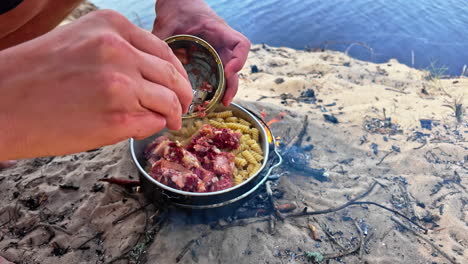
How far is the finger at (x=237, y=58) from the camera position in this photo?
90.4 inches

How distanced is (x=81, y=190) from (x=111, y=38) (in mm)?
2322

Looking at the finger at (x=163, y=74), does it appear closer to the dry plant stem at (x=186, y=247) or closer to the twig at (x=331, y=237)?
the dry plant stem at (x=186, y=247)

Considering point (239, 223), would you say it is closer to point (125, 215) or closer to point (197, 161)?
point (197, 161)

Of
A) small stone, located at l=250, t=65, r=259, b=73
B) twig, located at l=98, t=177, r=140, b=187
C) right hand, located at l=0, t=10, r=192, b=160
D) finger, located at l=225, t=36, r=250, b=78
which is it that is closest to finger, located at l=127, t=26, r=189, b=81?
right hand, located at l=0, t=10, r=192, b=160

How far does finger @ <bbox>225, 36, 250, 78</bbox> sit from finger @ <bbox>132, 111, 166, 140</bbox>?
3.69ft

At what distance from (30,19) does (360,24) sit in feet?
26.9

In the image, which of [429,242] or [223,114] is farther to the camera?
[223,114]

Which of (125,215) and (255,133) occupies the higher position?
(255,133)

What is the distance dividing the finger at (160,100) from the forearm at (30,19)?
1959 millimetres

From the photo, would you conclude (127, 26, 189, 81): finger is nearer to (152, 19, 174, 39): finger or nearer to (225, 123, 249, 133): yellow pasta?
(152, 19, 174, 39): finger

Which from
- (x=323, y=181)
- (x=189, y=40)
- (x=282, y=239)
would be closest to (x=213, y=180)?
(x=282, y=239)

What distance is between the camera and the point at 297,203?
2893mm

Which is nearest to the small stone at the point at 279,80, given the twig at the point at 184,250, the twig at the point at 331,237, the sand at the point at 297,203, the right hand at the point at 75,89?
the sand at the point at 297,203

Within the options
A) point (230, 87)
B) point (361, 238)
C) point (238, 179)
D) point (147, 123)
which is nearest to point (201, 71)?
point (230, 87)
